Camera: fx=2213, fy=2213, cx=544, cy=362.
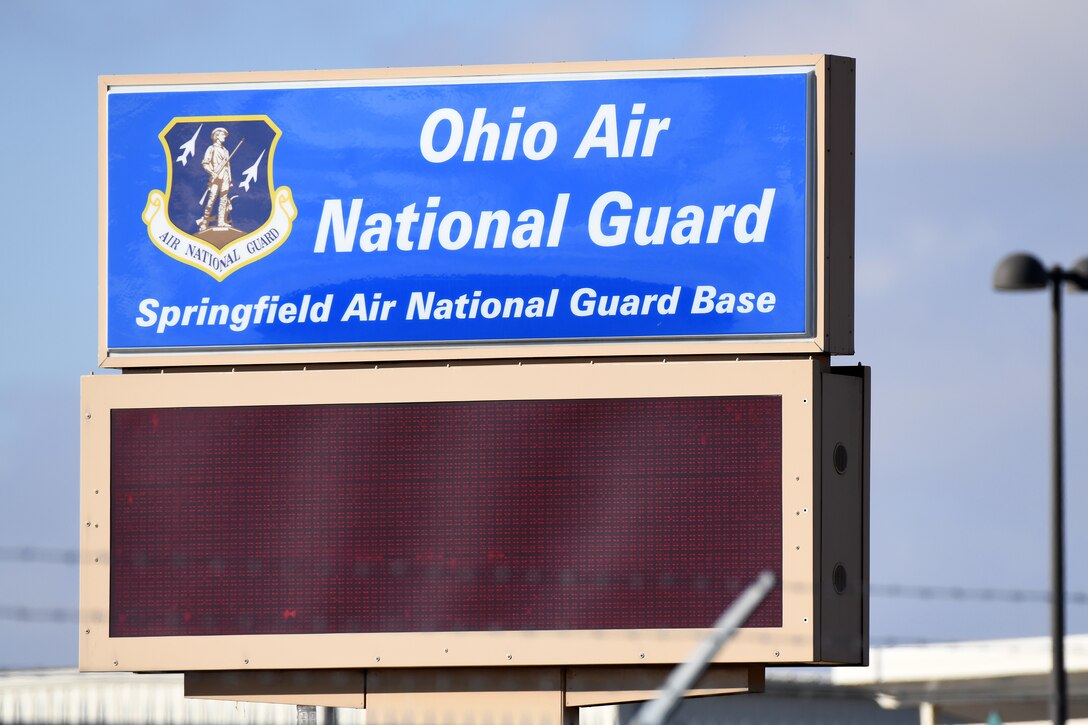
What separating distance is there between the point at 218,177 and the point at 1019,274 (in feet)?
27.9

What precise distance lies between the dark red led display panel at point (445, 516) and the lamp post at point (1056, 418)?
384 centimetres

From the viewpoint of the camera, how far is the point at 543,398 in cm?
1988

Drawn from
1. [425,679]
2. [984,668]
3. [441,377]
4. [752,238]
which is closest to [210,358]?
[441,377]

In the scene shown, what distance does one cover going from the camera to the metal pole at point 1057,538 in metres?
15.7

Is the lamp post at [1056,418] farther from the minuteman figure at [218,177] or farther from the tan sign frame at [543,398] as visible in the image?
the minuteman figure at [218,177]

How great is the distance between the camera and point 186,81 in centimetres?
2117

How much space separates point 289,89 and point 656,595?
595 cm

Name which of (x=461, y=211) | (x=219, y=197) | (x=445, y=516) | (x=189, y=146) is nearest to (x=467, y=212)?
(x=461, y=211)

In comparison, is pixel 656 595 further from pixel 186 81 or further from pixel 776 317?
pixel 186 81

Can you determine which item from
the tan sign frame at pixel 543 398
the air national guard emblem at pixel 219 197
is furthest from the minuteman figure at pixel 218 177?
the tan sign frame at pixel 543 398

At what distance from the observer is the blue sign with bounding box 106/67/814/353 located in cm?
2028

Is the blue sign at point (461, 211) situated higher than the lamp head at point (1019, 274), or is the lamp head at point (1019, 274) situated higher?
the blue sign at point (461, 211)

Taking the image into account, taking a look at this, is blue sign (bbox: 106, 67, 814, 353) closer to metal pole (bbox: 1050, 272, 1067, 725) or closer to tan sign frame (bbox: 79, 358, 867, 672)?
tan sign frame (bbox: 79, 358, 867, 672)

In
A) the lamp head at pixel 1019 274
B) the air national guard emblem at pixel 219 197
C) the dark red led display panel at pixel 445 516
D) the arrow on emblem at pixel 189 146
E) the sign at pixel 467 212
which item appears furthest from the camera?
the arrow on emblem at pixel 189 146
